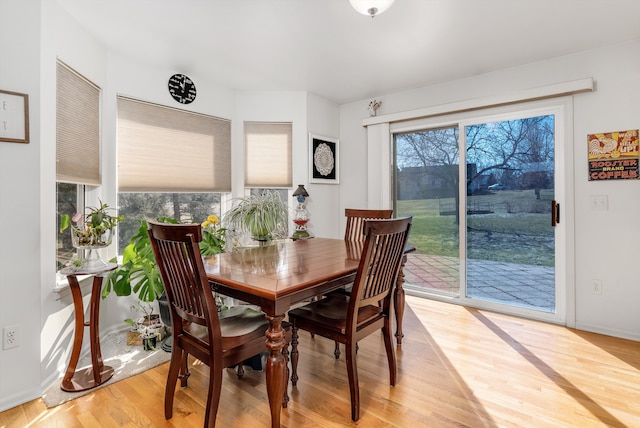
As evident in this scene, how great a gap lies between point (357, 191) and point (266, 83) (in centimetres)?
173

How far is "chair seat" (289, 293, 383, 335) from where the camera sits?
5.94ft

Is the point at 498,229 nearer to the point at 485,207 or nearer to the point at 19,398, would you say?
the point at 485,207

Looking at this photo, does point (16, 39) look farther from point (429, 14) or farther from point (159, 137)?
point (429, 14)

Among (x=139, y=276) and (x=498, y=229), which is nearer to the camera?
(x=139, y=276)

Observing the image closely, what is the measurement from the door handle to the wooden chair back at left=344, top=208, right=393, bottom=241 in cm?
152

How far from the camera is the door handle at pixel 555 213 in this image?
3.01 m

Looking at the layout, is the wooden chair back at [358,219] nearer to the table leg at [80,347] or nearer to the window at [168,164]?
the window at [168,164]

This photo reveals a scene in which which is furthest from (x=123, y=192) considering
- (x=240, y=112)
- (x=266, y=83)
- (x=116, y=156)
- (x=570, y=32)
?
(x=570, y=32)

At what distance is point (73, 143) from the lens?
2367 millimetres

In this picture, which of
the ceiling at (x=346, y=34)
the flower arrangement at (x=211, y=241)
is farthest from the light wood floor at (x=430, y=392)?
the ceiling at (x=346, y=34)

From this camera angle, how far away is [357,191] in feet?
14.0

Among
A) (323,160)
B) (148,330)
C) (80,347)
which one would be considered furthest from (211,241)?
(323,160)

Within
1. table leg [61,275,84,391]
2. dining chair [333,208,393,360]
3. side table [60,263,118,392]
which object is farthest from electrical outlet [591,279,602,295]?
table leg [61,275,84,391]

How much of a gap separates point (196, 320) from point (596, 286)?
10.7ft
